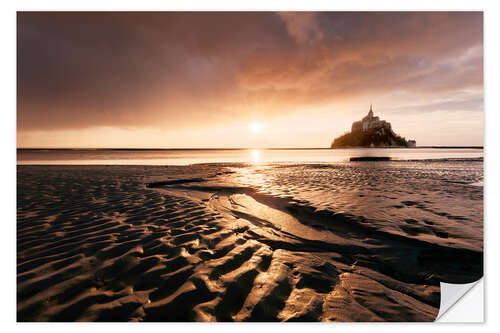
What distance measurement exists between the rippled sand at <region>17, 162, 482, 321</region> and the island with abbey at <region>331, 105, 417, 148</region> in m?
126

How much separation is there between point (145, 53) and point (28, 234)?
24.1ft

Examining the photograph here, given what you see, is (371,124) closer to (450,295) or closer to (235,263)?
(450,295)

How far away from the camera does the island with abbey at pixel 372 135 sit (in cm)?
11423

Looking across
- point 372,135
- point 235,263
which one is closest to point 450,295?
point 235,263

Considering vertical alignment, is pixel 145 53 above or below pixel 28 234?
above

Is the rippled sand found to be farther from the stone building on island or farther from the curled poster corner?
the stone building on island

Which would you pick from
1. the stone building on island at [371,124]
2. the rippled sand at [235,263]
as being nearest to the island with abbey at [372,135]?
the stone building on island at [371,124]

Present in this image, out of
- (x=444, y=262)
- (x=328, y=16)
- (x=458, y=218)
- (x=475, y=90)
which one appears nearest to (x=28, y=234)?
(x=444, y=262)

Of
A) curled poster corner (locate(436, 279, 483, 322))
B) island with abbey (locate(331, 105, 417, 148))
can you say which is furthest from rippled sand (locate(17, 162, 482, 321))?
island with abbey (locate(331, 105, 417, 148))

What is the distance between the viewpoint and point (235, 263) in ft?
11.5

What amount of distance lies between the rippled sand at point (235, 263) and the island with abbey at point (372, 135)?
126m

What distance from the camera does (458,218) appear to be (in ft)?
18.8
